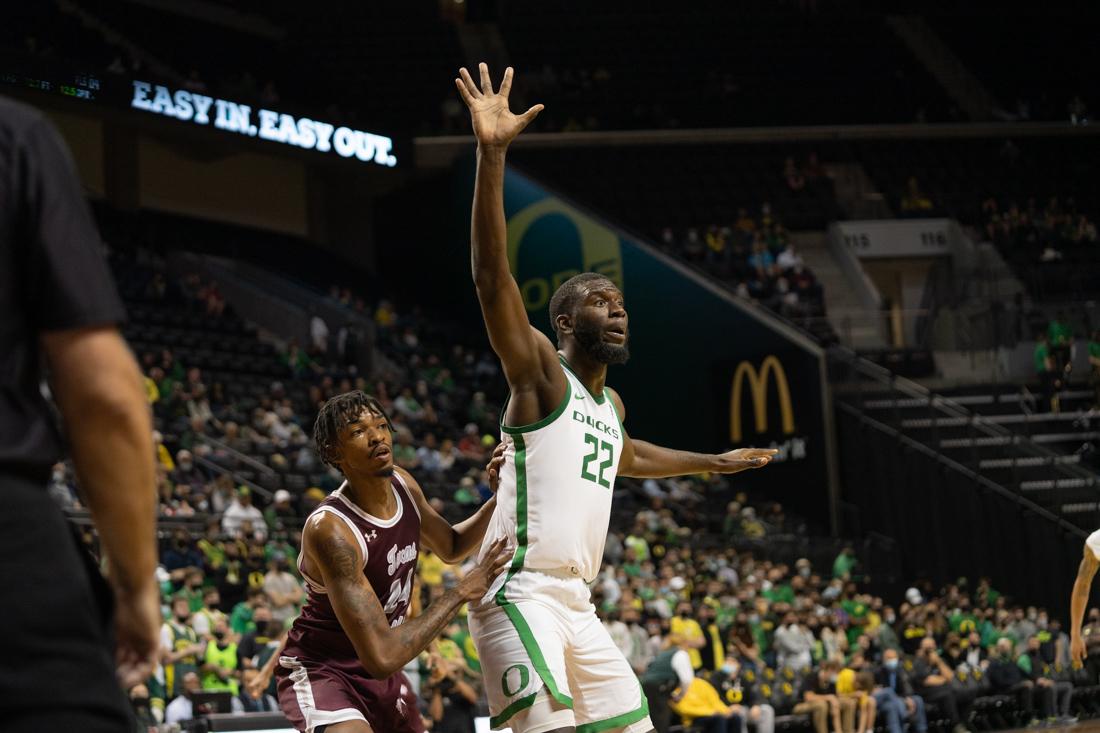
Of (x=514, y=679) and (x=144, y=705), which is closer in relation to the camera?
(x=514, y=679)

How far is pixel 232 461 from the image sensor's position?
17.6m

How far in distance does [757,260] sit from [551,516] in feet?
72.8

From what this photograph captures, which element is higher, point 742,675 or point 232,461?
point 232,461

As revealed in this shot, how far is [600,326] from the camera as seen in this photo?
5.07 meters

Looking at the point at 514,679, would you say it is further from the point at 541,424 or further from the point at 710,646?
the point at 710,646

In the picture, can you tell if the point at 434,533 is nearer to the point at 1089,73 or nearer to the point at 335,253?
the point at 335,253

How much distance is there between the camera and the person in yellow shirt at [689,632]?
542 inches

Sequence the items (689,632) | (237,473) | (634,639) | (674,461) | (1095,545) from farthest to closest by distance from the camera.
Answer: (237,473) → (689,632) → (634,639) → (1095,545) → (674,461)

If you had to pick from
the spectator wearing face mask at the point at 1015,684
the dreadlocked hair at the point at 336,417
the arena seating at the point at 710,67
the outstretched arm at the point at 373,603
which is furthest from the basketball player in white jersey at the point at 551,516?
the arena seating at the point at 710,67

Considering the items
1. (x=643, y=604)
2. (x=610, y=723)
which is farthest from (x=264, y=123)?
(x=610, y=723)

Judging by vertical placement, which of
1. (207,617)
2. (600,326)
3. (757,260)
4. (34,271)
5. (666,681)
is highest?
(757,260)

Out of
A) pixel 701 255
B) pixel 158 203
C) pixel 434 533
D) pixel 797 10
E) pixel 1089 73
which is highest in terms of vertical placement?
pixel 797 10

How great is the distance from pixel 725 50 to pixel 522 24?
15.0ft

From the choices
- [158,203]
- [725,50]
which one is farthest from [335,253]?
[725,50]
